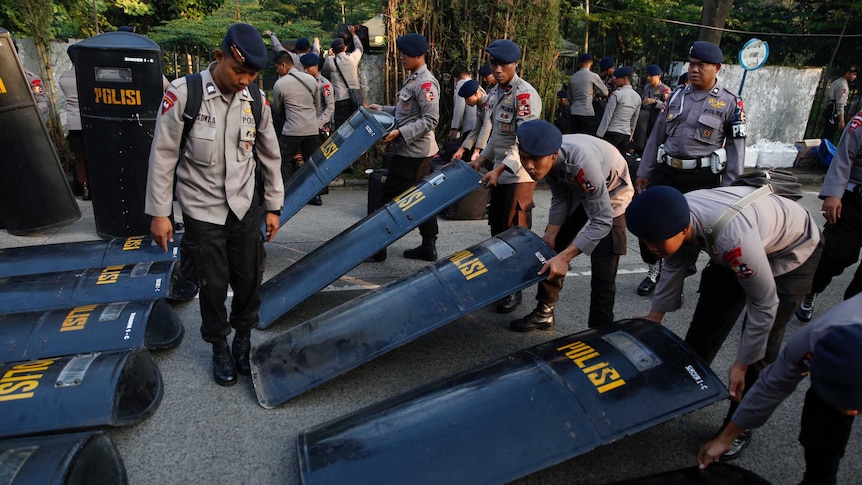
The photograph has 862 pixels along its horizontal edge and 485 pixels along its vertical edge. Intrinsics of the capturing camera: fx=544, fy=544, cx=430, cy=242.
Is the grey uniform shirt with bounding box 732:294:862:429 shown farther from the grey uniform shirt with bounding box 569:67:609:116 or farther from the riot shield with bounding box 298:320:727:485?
the grey uniform shirt with bounding box 569:67:609:116

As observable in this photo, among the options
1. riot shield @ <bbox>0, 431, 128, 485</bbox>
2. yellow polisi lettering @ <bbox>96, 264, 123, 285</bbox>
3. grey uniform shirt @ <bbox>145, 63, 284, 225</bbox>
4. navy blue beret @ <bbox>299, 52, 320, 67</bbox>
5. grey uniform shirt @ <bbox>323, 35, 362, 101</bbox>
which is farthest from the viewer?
grey uniform shirt @ <bbox>323, 35, 362, 101</bbox>

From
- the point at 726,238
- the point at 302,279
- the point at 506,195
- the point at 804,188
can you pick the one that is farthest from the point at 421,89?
the point at 804,188

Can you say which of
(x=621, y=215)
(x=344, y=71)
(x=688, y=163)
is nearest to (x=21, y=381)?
(x=621, y=215)

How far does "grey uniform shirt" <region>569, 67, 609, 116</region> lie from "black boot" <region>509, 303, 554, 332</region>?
584 centimetres

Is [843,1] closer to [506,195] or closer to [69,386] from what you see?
[506,195]

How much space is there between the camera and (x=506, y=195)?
3.97 meters

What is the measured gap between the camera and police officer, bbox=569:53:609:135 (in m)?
8.55

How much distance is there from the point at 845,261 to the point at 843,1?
49.7 feet

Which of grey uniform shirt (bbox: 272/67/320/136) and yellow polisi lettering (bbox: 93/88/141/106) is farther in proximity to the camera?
grey uniform shirt (bbox: 272/67/320/136)

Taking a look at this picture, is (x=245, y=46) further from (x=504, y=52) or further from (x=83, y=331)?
(x=504, y=52)

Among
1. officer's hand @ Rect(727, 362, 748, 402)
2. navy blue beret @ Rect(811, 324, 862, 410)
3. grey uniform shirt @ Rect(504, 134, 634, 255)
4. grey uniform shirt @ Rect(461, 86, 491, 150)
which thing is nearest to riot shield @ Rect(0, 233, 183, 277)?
grey uniform shirt @ Rect(461, 86, 491, 150)

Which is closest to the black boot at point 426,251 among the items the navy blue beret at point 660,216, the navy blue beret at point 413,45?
the navy blue beret at point 413,45

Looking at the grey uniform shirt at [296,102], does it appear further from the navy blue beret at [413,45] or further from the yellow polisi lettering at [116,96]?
the navy blue beret at [413,45]

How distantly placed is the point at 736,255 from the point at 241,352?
2534 millimetres
